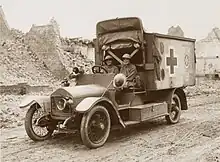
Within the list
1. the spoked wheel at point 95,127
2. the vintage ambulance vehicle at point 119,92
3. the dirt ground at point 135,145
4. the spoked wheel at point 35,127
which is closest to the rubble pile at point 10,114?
the dirt ground at point 135,145

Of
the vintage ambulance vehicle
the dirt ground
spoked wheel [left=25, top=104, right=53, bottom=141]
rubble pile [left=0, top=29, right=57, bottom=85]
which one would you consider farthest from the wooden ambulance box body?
rubble pile [left=0, top=29, right=57, bottom=85]

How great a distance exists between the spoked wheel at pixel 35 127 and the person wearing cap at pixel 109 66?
83.1 inches

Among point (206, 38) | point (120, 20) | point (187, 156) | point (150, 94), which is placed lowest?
point (187, 156)

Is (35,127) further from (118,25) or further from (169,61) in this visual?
(169,61)

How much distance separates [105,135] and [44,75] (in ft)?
49.7

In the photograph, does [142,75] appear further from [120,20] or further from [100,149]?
[100,149]

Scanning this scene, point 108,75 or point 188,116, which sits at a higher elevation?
point 108,75

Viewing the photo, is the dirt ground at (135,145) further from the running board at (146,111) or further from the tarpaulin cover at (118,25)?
the tarpaulin cover at (118,25)

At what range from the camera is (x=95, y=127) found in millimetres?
7516

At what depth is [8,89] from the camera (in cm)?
1725

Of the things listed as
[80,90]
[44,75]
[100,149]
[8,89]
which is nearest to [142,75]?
[80,90]

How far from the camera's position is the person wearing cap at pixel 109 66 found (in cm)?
947

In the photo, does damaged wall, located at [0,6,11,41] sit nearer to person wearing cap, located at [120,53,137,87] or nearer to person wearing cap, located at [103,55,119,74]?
person wearing cap, located at [103,55,119,74]

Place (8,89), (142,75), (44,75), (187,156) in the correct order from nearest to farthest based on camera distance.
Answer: (187,156), (142,75), (8,89), (44,75)
